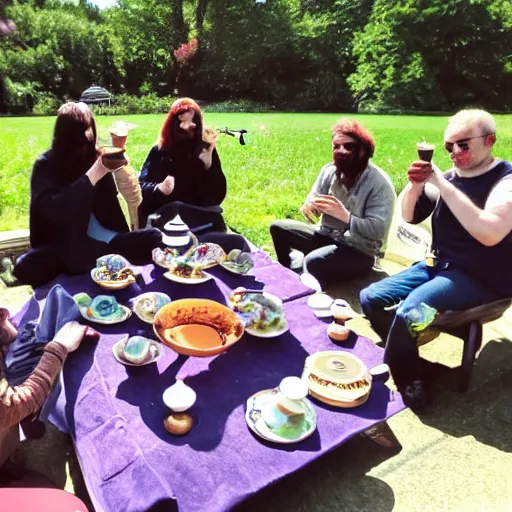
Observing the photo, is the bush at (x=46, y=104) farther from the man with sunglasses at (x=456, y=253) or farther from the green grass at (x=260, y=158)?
the man with sunglasses at (x=456, y=253)

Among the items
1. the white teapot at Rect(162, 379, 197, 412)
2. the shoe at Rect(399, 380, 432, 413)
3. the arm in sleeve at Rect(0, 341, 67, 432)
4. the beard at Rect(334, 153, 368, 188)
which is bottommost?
the shoe at Rect(399, 380, 432, 413)

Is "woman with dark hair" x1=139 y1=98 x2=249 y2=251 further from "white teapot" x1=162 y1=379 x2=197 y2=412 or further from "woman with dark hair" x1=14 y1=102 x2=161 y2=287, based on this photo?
"white teapot" x1=162 y1=379 x2=197 y2=412

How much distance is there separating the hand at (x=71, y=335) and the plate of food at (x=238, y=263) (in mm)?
1075

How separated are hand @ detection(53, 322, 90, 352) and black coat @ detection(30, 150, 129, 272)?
37.4 inches

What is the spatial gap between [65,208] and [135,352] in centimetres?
133

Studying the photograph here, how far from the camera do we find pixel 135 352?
2094 millimetres

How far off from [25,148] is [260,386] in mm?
8451

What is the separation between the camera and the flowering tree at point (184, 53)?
20.5m

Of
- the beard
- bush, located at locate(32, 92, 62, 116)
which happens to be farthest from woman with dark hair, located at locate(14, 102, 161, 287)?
bush, located at locate(32, 92, 62, 116)

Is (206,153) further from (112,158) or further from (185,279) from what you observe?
(185,279)

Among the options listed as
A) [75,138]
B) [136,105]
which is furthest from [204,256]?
[136,105]

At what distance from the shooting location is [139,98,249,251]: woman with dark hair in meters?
3.86

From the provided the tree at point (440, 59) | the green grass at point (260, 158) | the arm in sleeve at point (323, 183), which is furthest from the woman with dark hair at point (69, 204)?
the tree at point (440, 59)

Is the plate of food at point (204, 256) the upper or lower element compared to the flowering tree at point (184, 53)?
lower
